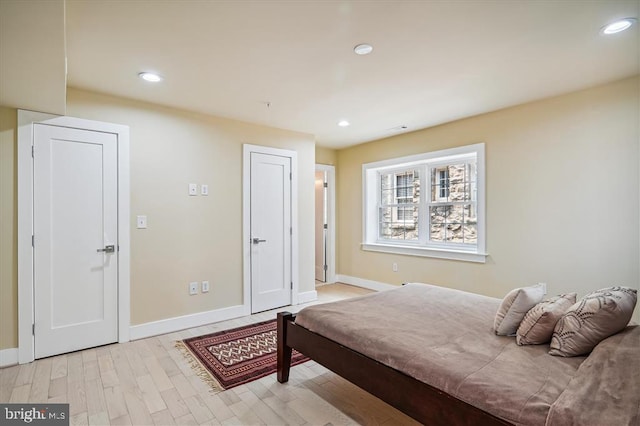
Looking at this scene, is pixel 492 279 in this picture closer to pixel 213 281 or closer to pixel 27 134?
pixel 213 281

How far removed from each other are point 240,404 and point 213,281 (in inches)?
73.9

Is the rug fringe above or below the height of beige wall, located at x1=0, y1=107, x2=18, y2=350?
below

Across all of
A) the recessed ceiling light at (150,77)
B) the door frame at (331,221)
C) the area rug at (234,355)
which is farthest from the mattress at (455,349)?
the door frame at (331,221)

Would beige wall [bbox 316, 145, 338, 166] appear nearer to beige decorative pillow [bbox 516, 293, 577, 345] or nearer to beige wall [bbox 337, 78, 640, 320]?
beige wall [bbox 337, 78, 640, 320]

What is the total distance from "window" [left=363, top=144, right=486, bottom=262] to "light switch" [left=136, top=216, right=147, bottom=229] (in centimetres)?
335

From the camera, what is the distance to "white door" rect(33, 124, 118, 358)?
289 centimetres

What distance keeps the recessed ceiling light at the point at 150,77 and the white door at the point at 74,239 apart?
29.9 inches

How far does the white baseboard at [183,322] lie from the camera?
3.34 meters

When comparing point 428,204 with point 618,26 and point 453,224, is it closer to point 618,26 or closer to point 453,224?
point 453,224

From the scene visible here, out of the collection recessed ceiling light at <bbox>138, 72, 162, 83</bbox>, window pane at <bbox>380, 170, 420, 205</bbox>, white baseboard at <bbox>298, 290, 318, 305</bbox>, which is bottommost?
white baseboard at <bbox>298, 290, 318, 305</bbox>

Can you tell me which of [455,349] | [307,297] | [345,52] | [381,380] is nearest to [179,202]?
[307,297]

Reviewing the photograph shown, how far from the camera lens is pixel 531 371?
1.45 meters

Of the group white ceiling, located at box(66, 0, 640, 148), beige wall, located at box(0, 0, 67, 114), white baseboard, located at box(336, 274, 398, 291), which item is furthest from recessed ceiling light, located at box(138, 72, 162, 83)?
white baseboard, located at box(336, 274, 398, 291)

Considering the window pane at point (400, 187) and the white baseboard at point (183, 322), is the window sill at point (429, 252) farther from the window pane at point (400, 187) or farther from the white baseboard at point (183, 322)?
the white baseboard at point (183, 322)
